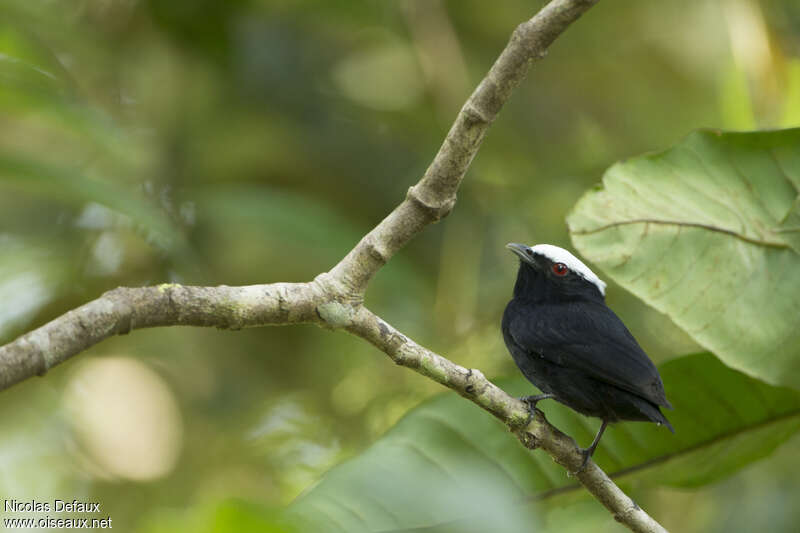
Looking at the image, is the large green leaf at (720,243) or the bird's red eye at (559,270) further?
the bird's red eye at (559,270)

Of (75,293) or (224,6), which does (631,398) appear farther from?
(224,6)

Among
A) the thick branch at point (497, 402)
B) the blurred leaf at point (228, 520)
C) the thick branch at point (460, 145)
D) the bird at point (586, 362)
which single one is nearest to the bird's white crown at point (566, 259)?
the bird at point (586, 362)

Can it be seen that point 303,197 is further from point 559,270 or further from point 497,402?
point 497,402

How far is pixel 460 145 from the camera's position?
66.5 inches

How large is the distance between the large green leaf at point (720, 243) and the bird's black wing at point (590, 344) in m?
0.16

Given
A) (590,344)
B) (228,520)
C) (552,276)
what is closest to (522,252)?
(552,276)

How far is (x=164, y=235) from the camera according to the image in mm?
2666

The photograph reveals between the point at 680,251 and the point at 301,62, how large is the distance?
118 inches

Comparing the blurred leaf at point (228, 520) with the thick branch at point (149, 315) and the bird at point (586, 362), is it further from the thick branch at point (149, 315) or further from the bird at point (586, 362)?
the bird at point (586, 362)

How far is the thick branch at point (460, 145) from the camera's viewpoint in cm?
162

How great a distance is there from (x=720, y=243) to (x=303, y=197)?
7.61 ft

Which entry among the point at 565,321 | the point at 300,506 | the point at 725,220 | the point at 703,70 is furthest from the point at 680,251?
the point at 703,70

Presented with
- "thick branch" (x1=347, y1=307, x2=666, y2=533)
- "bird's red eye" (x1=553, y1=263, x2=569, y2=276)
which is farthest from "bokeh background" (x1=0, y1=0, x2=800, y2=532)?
"thick branch" (x1=347, y1=307, x2=666, y2=533)

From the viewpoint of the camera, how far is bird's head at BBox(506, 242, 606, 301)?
2.80m
